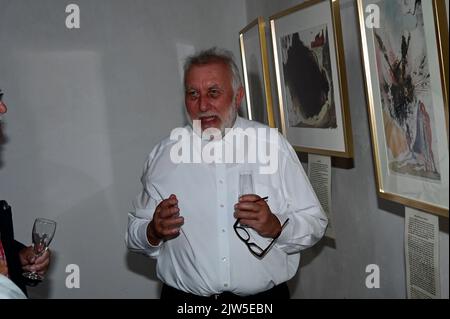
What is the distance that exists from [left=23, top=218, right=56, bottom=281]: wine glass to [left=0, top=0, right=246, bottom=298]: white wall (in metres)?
0.87

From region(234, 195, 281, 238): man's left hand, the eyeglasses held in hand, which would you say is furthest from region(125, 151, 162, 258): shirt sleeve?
region(234, 195, 281, 238): man's left hand

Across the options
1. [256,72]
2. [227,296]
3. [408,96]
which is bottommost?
[227,296]

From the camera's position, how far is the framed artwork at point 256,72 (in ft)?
8.53

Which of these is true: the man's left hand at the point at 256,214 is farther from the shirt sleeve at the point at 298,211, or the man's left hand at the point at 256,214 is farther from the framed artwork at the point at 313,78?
the framed artwork at the point at 313,78

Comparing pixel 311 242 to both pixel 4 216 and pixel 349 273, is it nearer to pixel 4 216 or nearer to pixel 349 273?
pixel 349 273

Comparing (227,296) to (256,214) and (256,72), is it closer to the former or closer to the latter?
(256,214)

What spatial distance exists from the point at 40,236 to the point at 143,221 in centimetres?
40

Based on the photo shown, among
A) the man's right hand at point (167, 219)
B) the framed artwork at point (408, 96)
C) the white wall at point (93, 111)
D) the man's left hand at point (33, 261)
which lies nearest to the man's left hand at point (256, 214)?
the man's right hand at point (167, 219)

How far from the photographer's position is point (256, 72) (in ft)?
8.84

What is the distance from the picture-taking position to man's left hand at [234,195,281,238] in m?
1.88

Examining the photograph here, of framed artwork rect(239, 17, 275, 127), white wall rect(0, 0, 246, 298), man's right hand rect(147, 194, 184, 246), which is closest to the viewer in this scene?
man's right hand rect(147, 194, 184, 246)

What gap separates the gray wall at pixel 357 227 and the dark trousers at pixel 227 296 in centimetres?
31

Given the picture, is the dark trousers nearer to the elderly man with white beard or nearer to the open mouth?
the elderly man with white beard

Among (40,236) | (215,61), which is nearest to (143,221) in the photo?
(40,236)
